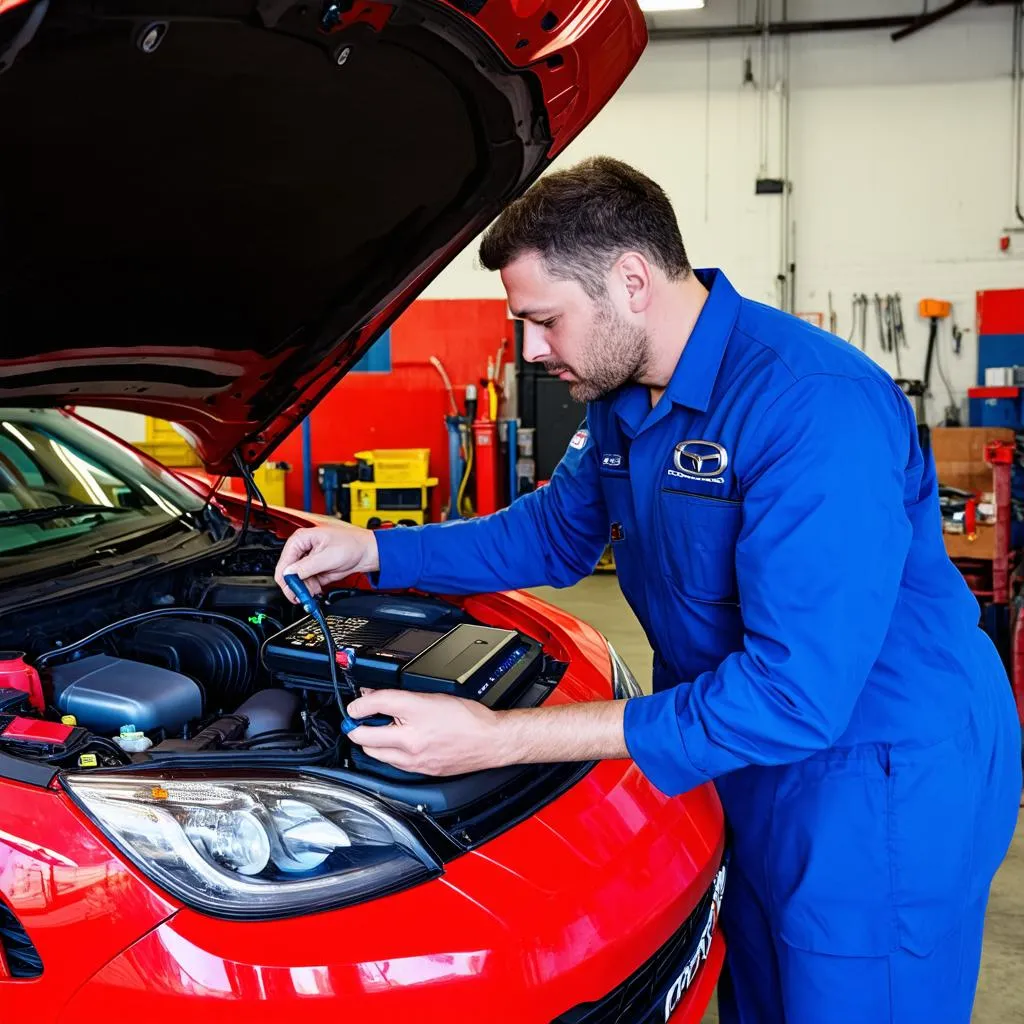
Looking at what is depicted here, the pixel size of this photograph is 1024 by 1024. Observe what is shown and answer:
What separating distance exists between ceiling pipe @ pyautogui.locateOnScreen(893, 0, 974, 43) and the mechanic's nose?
717 cm

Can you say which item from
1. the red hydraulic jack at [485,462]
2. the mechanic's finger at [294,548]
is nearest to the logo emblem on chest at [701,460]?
the mechanic's finger at [294,548]

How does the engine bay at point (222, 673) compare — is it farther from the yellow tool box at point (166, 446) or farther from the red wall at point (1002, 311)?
the red wall at point (1002, 311)

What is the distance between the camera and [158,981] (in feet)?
3.07

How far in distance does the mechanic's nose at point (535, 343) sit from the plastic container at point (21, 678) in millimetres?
833

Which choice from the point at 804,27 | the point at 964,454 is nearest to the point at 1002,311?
the point at 964,454

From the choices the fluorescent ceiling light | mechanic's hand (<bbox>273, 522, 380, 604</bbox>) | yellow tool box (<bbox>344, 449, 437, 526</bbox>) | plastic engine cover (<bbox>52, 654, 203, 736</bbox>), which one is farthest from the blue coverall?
the fluorescent ceiling light

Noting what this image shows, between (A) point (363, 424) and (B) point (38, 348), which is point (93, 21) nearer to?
(B) point (38, 348)

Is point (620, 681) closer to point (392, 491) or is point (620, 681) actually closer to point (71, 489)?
point (71, 489)

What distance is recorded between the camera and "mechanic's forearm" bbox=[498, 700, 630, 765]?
113 cm

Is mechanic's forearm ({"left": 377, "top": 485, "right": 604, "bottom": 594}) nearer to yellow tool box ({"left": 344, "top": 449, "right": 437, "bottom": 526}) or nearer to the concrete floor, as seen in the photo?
the concrete floor

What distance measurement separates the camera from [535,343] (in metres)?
1.28

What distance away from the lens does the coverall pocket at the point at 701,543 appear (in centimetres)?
120

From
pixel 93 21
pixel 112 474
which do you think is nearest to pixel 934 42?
pixel 112 474

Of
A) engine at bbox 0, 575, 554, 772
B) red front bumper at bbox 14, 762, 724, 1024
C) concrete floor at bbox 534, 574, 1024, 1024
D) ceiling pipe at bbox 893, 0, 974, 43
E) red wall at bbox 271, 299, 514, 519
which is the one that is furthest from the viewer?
red wall at bbox 271, 299, 514, 519
